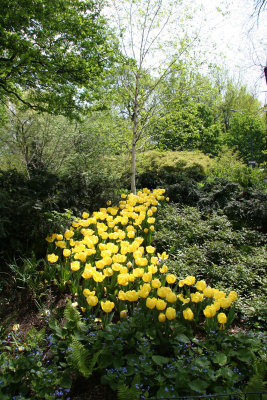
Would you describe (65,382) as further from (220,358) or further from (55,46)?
(55,46)

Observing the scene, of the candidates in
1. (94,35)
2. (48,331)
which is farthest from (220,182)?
(48,331)

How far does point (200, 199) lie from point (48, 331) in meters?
5.13

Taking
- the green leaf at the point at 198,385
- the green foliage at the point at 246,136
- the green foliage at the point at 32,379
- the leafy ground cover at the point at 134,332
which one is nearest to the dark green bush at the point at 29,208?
the leafy ground cover at the point at 134,332

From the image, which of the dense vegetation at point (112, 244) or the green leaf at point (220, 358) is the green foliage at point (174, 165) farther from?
the green leaf at point (220, 358)

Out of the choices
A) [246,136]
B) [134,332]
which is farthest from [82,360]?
[246,136]

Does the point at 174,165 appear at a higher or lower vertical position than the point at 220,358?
higher

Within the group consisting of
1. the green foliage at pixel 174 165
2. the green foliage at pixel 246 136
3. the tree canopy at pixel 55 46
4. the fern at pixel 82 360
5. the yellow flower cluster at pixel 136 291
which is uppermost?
the green foliage at pixel 246 136

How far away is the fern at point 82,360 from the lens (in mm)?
1853

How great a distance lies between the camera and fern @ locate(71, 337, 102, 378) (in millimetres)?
1853

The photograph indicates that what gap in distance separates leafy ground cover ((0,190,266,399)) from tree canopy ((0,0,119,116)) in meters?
3.39

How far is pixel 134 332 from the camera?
2.19m

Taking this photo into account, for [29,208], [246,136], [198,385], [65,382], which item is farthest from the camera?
[246,136]

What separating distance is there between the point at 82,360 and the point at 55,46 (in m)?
5.48

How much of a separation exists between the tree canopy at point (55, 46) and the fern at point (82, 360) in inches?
173
